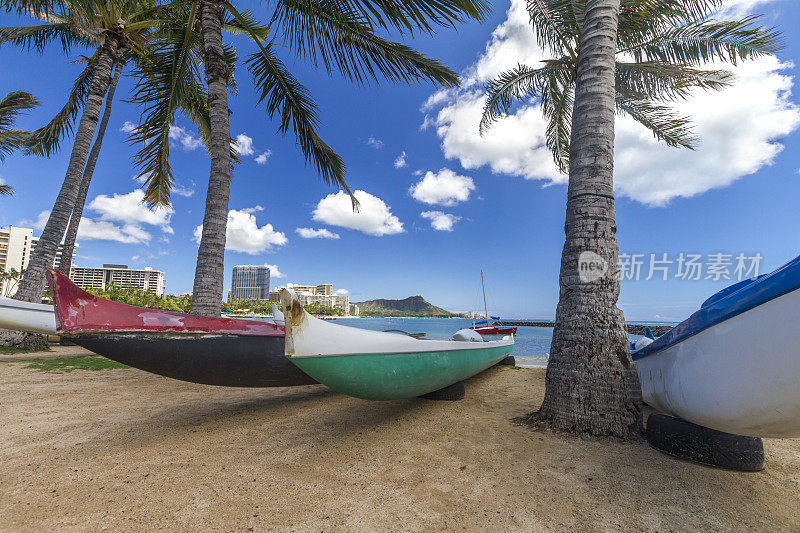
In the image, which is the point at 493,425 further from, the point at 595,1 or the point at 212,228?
the point at 212,228

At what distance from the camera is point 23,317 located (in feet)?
14.7

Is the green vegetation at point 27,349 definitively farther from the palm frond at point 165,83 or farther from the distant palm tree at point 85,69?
the palm frond at point 165,83

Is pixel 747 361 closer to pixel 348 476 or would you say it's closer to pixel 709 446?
pixel 709 446

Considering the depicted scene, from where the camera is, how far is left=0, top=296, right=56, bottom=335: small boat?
14.6 ft

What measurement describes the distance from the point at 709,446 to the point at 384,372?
2.32m

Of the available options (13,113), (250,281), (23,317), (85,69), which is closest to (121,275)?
(250,281)

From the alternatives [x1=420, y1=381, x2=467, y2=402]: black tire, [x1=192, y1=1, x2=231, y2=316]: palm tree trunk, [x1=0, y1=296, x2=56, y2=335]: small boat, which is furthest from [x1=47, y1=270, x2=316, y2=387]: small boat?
[x1=0, y1=296, x2=56, y2=335]: small boat

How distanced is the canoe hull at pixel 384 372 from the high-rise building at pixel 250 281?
99.1 meters

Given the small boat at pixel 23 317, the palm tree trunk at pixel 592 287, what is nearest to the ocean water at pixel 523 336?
the palm tree trunk at pixel 592 287

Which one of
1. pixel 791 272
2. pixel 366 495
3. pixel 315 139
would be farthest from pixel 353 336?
pixel 315 139

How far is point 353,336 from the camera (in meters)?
2.30

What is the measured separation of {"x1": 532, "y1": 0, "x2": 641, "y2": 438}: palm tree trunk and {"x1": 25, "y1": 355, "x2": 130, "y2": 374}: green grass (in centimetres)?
700

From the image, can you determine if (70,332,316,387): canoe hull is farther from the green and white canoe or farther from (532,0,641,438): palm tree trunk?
(532,0,641,438): palm tree trunk

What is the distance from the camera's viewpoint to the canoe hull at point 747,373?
1.50 m
